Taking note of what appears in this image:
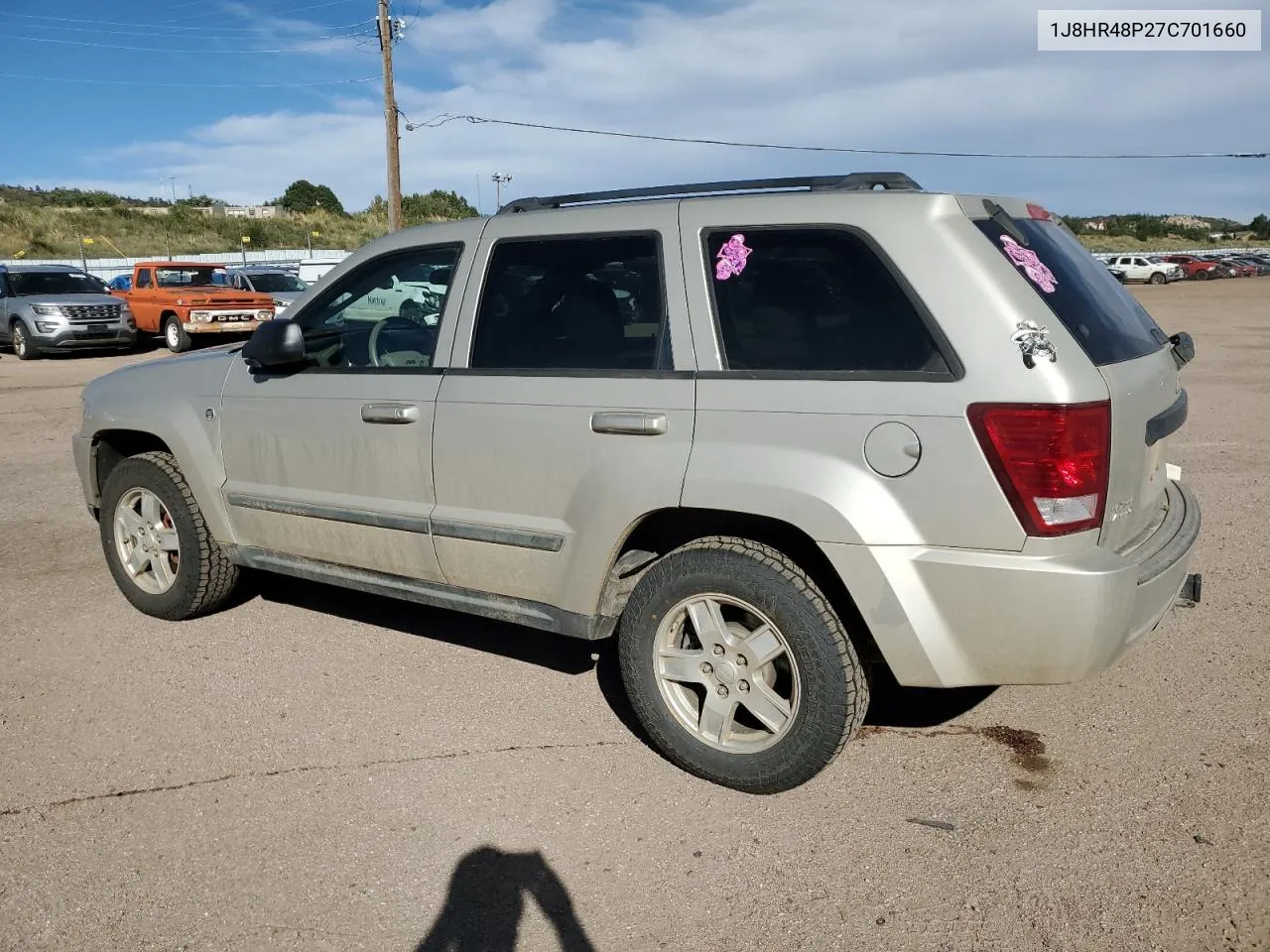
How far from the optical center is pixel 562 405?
3.60 metres

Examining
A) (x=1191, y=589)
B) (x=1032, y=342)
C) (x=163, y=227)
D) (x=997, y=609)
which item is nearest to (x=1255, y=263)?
(x=163, y=227)

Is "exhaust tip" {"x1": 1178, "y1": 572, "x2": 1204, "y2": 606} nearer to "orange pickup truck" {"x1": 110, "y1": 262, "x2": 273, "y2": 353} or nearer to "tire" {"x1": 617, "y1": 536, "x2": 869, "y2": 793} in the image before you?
"tire" {"x1": 617, "y1": 536, "x2": 869, "y2": 793}

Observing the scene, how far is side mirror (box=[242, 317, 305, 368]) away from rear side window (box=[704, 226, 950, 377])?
69.1 inches

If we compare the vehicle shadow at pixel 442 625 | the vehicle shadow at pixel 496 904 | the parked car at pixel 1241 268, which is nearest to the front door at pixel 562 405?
the vehicle shadow at pixel 442 625

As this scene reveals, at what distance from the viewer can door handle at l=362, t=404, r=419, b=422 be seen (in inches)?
156

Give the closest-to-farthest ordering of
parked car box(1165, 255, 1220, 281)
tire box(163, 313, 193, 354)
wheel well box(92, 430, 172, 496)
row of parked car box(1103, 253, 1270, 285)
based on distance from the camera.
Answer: wheel well box(92, 430, 172, 496) < tire box(163, 313, 193, 354) < row of parked car box(1103, 253, 1270, 285) < parked car box(1165, 255, 1220, 281)

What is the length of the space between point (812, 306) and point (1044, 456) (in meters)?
0.85

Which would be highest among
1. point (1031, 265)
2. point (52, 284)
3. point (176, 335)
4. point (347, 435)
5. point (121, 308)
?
point (52, 284)

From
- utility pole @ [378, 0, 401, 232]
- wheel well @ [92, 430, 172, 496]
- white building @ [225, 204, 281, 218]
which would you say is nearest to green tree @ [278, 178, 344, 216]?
white building @ [225, 204, 281, 218]

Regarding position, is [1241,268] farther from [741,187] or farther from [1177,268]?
[741,187]

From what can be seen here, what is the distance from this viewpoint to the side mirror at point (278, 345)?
4.14 metres

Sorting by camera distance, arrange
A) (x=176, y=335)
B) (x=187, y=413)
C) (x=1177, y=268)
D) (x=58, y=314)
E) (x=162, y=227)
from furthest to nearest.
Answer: (x=162, y=227)
(x=1177, y=268)
(x=176, y=335)
(x=58, y=314)
(x=187, y=413)

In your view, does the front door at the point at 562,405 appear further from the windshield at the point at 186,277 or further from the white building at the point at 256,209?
the white building at the point at 256,209

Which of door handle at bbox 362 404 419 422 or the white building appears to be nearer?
door handle at bbox 362 404 419 422
